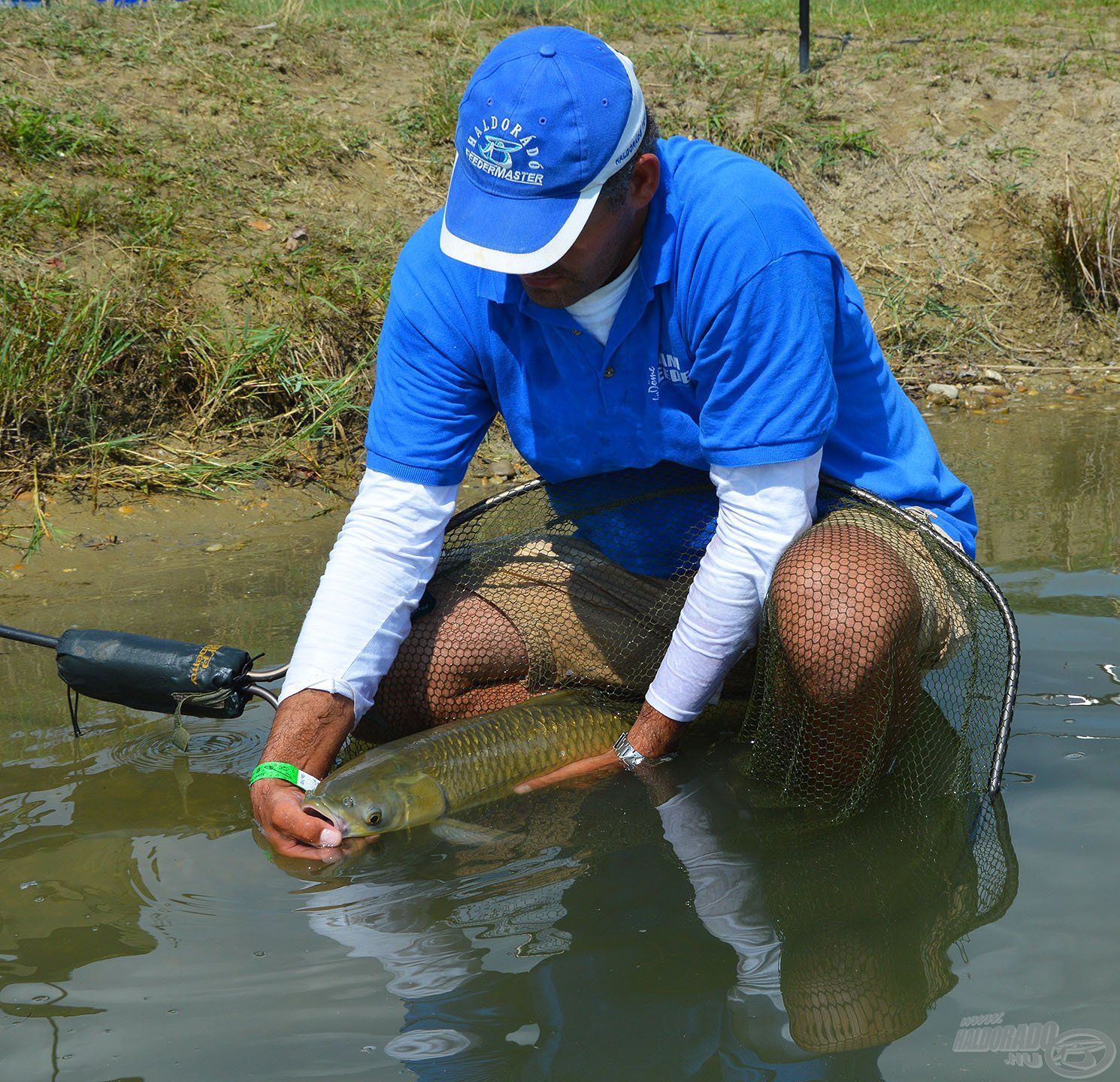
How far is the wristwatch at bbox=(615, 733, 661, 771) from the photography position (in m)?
2.75

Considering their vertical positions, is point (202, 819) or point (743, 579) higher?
point (743, 579)

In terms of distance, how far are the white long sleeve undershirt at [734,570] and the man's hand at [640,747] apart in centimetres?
6

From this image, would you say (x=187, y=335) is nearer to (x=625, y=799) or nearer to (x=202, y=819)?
(x=202, y=819)

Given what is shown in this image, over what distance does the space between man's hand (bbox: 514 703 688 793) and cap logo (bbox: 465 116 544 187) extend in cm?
113

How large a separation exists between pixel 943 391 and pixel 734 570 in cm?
397

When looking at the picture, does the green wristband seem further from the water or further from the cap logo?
Answer: the cap logo

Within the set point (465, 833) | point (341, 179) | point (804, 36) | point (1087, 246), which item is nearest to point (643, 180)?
point (465, 833)

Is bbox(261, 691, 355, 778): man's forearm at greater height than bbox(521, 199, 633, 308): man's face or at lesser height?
lesser

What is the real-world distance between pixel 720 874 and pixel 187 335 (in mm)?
3596

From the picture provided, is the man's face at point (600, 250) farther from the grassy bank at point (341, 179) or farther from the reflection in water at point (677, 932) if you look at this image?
the grassy bank at point (341, 179)

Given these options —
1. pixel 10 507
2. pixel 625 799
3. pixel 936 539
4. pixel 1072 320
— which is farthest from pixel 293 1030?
pixel 1072 320

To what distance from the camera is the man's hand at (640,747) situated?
2.68m

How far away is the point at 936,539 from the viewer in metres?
2.67

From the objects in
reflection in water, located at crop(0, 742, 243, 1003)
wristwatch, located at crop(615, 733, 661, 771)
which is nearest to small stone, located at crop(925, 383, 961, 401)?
wristwatch, located at crop(615, 733, 661, 771)
